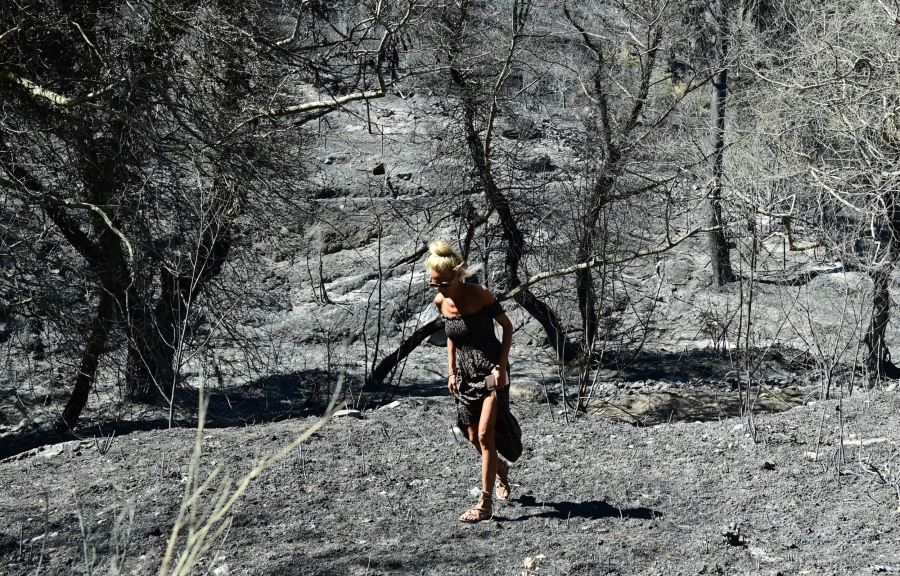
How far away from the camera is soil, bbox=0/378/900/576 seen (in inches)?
150

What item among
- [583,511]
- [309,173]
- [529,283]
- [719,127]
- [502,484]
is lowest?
[583,511]

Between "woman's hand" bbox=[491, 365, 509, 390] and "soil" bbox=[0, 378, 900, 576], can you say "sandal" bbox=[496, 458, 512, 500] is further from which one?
"woman's hand" bbox=[491, 365, 509, 390]

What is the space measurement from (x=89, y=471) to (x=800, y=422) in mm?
4845

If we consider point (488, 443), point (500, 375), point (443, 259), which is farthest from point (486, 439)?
point (443, 259)

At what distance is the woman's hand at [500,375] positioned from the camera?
4.29m

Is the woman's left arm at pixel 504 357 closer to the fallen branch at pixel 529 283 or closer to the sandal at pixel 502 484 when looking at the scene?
the sandal at pixel 502 484

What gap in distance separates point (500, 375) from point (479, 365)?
140mm

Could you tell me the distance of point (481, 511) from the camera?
4.29 meters

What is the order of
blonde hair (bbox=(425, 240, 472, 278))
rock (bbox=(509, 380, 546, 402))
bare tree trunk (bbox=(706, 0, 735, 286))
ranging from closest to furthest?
blonde hair (bbox=(425, 240, 472, 278)) → rock (bbox=(509, 380, 546, 402)) → bare tree trunk (bbox=(706, 0, 735, 286))

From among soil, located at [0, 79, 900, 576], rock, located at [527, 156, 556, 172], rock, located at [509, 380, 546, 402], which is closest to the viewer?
soil, located at [0, 79, 900, 576]

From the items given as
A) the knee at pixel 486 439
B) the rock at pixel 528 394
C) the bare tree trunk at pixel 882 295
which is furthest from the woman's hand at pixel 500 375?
the bare tree trunk at pixel 882 295

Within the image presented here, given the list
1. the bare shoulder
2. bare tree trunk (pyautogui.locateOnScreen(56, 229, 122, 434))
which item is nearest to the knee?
the bare shoulder

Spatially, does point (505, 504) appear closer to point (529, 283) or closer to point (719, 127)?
point (529, 283)

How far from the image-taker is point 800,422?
603 cm
